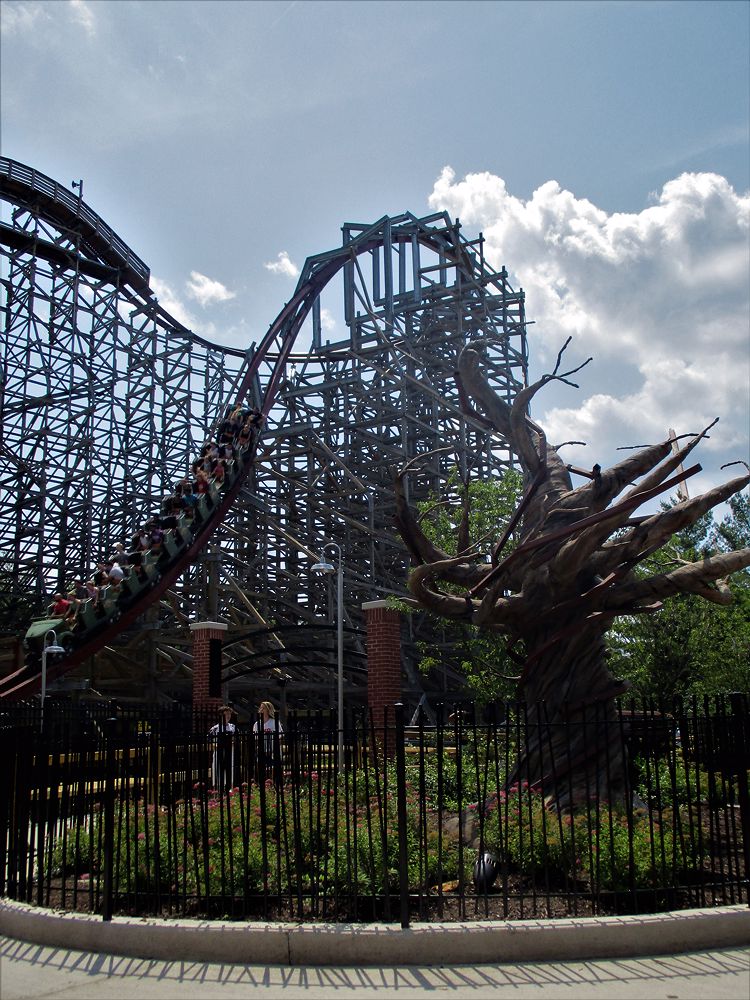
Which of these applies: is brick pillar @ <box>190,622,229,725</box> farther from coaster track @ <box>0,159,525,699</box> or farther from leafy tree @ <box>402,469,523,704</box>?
leafy tree @ <box>402,469,523,704</box>

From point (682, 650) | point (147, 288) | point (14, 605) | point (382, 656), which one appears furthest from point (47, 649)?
point (147, 288)

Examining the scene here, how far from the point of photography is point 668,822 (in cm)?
768

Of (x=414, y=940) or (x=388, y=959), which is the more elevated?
(x=414, y=940)

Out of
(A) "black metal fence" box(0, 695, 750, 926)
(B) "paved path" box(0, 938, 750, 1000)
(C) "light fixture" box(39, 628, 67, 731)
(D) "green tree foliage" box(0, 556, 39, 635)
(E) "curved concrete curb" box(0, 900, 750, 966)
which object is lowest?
(B) "paved path" box(0, 938, 750, 1000)

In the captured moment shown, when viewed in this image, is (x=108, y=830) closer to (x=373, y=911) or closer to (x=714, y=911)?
(x=373, y=911)

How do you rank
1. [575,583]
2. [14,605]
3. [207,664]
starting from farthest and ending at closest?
[14,605]
[207,664]
[575,583]

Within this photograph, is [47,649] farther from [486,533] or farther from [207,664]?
[486,533]

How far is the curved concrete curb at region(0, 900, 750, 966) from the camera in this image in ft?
18.5

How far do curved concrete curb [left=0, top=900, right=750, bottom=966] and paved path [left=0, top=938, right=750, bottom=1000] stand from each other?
83 millimetres

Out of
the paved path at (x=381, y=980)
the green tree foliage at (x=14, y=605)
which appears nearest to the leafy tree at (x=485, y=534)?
the paved path at (x=381, y=980)

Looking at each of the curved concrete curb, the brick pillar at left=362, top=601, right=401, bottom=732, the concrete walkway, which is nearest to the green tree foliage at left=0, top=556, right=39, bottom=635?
the brick pillar at left=362, top=601, right=401, bottom=732

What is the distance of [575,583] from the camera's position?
8961mm

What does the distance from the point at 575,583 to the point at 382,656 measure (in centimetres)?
932

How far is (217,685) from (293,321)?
42.5ft
